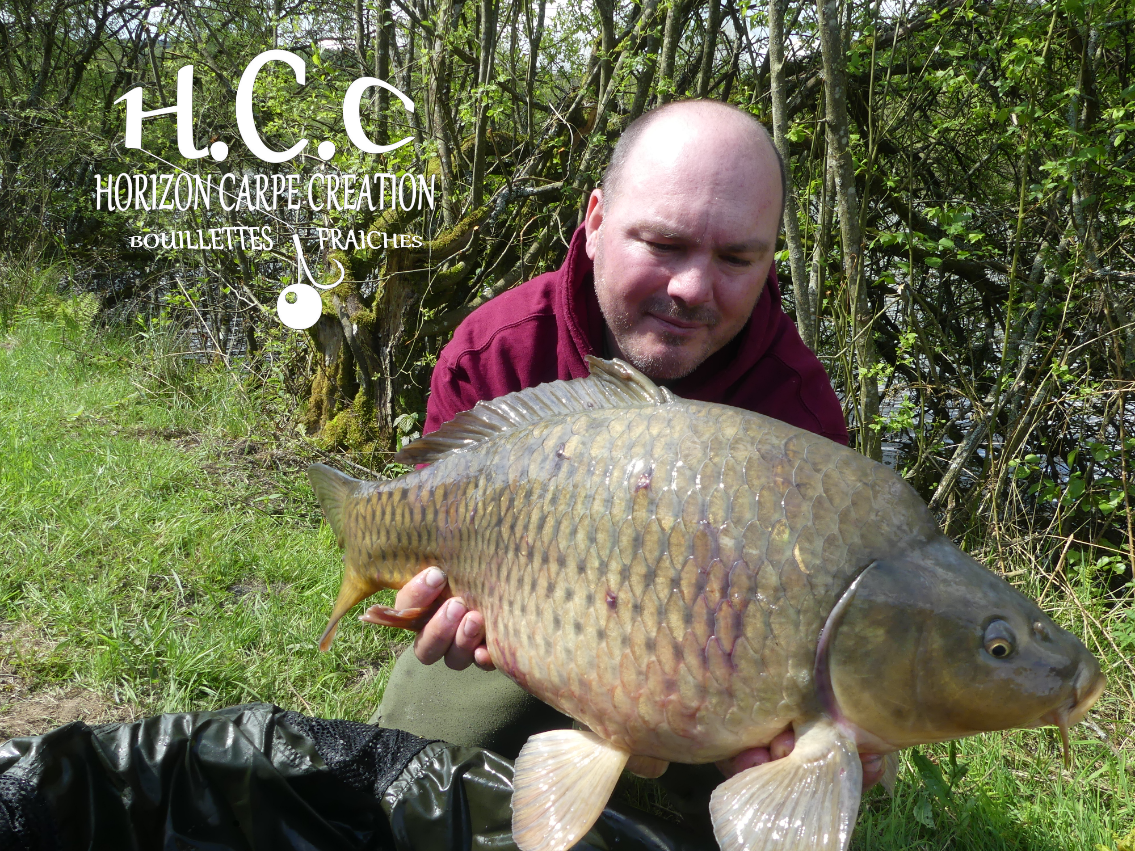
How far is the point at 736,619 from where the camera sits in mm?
943

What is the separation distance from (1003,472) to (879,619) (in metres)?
1.93

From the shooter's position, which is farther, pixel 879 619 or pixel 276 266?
pixel 276 266

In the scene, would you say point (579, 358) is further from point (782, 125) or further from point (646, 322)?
point (782, 125)

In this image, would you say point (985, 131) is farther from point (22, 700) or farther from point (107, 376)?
point (107, 376)

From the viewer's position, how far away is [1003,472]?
2.58 m

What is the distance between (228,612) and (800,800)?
1727 mm

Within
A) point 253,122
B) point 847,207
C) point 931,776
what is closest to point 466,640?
point 931,776

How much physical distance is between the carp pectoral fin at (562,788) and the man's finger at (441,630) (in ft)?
0.77

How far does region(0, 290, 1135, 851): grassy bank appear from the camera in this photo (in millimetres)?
1618

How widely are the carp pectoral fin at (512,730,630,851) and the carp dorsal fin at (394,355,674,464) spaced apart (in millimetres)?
424

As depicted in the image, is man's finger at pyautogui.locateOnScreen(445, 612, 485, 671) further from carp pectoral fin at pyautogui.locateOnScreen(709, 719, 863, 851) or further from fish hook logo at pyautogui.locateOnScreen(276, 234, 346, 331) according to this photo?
fish hook logo at pyautogui.locateOnScreen(276, 234, 346, 331)

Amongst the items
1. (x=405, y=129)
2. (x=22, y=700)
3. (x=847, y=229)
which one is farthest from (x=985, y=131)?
(x=22, y=700)
